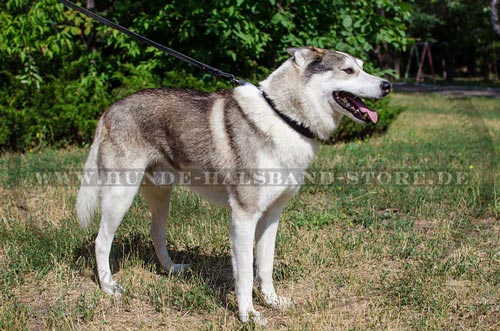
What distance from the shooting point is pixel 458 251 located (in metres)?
4.53

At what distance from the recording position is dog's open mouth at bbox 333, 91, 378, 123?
348cm

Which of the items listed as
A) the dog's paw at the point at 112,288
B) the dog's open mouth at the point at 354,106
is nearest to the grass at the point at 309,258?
the dog's paw at the point at 112,288

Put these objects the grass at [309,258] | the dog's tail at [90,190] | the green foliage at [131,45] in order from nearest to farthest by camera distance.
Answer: the grass at [309,258]
the dog's tail at [90,190]
the green foliage at [131,45]

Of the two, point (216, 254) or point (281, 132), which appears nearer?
point (281, 132)

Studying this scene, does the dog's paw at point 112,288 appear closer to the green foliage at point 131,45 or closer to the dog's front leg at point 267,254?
the dog's front leg at point 267,254

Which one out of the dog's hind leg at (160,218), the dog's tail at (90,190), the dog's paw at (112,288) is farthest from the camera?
the dog's hind leg at (160,218)

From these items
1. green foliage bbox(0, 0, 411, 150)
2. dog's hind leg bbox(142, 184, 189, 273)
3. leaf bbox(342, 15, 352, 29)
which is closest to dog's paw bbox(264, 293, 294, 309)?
dog's hind leg bbox(142, 184, 189, 273)

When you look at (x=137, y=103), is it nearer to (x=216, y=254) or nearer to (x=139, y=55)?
(x=216, y=254)

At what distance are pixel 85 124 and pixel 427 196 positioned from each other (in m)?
5.66

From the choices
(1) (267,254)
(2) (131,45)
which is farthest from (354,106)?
(2) (131,45)

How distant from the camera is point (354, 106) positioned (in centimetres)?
351

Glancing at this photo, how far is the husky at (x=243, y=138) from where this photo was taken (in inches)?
136

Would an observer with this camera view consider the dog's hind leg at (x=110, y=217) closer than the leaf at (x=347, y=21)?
Yes

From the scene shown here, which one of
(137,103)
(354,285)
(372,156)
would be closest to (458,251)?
(354,285)
